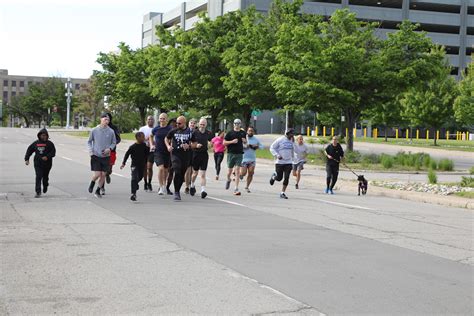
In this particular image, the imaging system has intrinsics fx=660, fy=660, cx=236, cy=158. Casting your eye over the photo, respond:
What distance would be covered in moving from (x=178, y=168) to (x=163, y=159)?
1.11 meters

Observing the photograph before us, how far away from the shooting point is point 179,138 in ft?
48.5

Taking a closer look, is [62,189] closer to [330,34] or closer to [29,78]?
[330,34]

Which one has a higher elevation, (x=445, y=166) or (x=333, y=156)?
(x=333, y=156)

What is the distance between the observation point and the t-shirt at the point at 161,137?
51.4 ft

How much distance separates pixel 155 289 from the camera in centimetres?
655

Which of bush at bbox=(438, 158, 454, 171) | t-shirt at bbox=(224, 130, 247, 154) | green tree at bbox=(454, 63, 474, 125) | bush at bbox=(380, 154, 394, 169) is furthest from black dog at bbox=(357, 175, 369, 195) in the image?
green tree at bbox=(454, 63, 474, 125)

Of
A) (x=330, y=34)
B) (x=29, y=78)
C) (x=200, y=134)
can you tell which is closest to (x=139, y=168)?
(x=200, y=134)

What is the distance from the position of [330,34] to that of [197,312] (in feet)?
103

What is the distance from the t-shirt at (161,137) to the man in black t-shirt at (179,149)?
2.36ft

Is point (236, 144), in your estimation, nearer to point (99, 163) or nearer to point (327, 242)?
point (99, 163)

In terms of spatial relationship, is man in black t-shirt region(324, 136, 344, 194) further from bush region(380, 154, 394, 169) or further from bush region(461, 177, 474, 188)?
bush region(380, 154, 394, 169)

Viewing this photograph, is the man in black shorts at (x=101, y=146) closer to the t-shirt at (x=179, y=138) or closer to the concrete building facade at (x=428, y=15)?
the t-shirt at (x=179, y=138)

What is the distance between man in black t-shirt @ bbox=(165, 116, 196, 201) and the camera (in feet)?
48.0

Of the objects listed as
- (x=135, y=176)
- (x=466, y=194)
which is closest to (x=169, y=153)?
(x=135, y=176)
